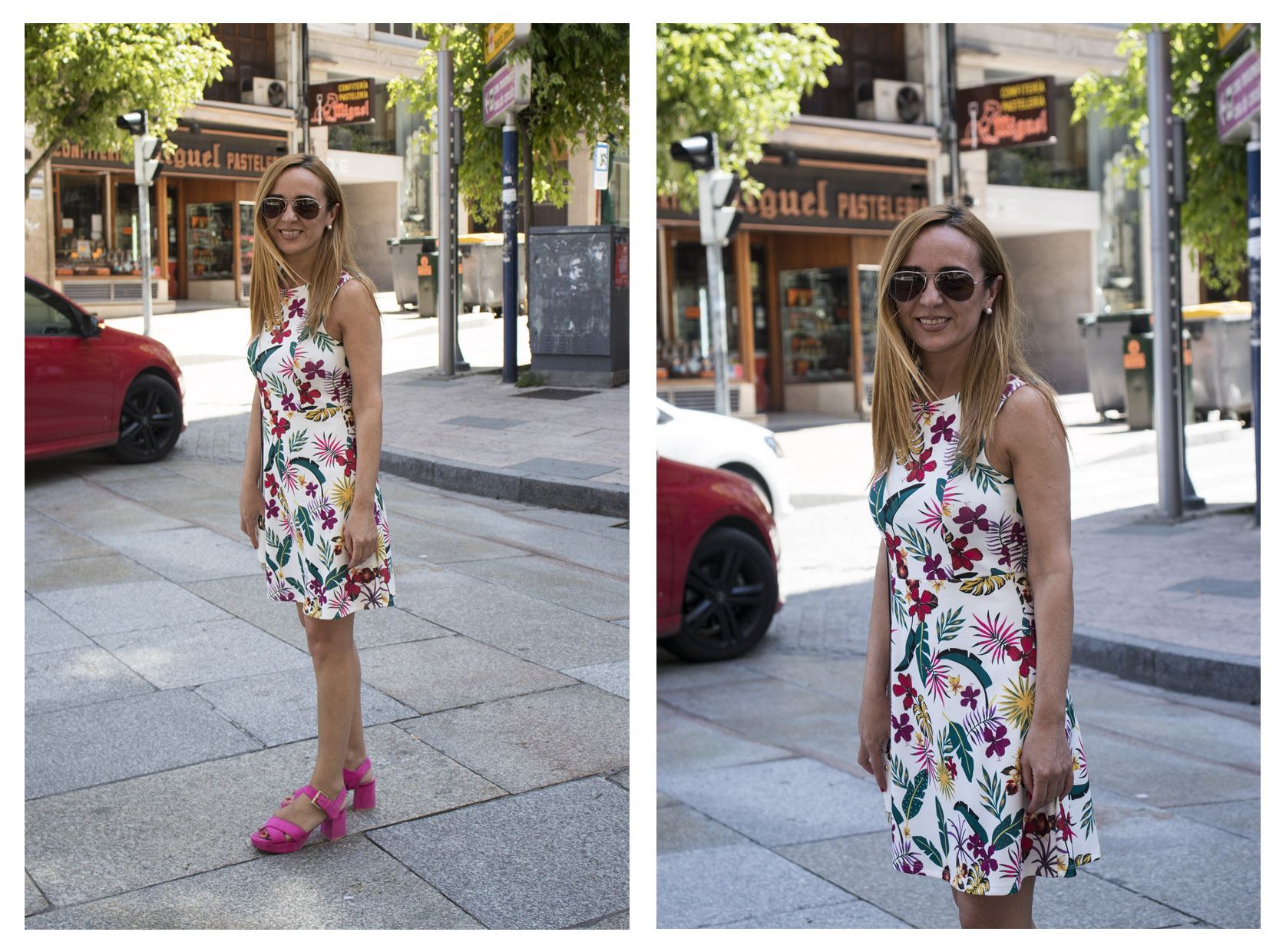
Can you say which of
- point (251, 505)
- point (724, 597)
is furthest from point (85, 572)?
point (724, 597)

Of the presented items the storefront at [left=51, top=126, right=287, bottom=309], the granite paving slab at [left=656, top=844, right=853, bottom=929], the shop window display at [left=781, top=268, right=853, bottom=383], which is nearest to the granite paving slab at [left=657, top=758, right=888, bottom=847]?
the granite paving slab at [left=656, top=844, right=853, bottom=929]

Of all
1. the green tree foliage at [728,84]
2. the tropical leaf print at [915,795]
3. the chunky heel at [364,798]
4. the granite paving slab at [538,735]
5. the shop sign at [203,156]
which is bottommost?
the chunky heel at [364,798]

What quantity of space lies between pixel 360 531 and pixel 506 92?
3.51 ft

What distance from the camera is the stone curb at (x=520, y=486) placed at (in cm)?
313

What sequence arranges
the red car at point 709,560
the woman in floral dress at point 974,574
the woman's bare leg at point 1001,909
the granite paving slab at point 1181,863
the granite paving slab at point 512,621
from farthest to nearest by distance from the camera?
the red car at point 709,560 → the granite paving slab at point 1181,863 → the granite paving slab at point 512,621 → the woman's bare leg at point 1001,909 → the woman in floral dress at point 974,574

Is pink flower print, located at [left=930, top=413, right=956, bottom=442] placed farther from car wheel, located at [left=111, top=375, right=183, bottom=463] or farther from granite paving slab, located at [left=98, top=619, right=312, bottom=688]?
car wheel, located at [left=111, top=375, right=183, bottom=463]

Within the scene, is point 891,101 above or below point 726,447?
above

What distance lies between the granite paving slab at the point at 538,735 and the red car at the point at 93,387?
0.99 meters

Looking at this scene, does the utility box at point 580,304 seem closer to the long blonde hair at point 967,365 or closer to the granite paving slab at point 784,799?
the long blonde hair at point 967,365

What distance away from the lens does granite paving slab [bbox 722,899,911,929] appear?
3.56 meters

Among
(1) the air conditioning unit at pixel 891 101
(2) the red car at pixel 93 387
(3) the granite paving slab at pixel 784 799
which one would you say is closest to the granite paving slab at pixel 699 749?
(3) the granite paving slab at pixel 784 799

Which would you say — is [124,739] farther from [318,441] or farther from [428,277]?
[428,277]

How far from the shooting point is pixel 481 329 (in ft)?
10.6

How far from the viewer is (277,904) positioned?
2.72 metres
